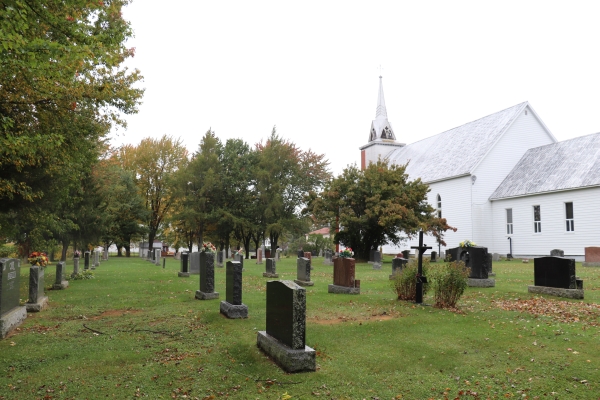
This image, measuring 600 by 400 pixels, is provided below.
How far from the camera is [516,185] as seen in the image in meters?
32.7

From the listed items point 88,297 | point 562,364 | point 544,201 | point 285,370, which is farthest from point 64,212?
point 544,201

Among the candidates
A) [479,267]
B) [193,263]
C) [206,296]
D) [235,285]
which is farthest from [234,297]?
[193,263]

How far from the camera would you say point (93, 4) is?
9.15 m

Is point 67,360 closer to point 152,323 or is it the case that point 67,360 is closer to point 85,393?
point 85,393

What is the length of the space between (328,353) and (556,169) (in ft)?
97.2

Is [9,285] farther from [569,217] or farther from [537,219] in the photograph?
[537,219]

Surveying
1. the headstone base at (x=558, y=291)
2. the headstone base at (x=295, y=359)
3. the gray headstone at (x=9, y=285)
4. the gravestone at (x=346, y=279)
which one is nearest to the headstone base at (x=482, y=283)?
the headstone base at (x=558, y=291)

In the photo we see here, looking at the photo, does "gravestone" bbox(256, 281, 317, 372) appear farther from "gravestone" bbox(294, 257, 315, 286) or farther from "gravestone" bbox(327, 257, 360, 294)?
"gravestone" bbox(294, 257, 315, 286)

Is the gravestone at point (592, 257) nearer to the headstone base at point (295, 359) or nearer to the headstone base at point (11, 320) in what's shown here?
the headstone base at point (295, 359)

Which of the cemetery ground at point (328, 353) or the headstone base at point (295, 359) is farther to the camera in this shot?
the headstone base at point (295, 359)

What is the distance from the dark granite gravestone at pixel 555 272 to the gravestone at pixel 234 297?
8.02 m

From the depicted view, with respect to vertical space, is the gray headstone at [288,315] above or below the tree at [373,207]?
below

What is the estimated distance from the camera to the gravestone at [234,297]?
9117 mm

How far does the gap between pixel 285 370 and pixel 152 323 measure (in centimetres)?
414
